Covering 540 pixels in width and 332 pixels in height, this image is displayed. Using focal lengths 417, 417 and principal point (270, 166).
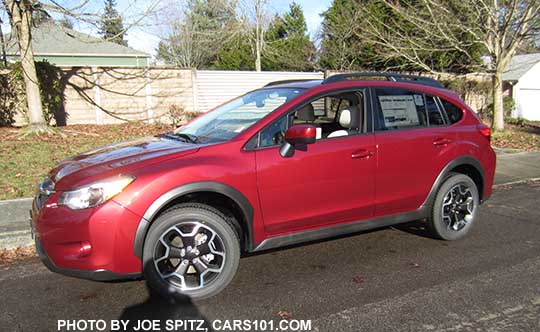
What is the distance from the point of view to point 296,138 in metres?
3.46

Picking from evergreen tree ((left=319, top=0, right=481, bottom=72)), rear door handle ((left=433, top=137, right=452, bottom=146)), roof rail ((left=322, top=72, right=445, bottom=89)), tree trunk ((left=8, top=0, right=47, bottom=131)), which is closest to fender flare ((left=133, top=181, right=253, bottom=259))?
roof rail ((left=322, top=72, right=445, bottom=89))

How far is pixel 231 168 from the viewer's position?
3.36 metres

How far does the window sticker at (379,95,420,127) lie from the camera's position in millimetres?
4207

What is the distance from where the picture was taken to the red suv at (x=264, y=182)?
10.0 ft

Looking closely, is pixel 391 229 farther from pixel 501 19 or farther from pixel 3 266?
pixel 501 19

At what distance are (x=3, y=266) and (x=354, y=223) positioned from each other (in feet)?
11.4

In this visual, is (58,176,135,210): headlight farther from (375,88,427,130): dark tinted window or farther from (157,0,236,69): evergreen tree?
(157,0,236,69): evergreen tree

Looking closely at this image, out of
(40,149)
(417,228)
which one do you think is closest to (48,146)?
(40,149)

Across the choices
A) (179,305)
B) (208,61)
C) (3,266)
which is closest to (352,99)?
(179,305)

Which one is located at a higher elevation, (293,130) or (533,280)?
(293,130)

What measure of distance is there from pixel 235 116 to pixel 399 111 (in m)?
1.68

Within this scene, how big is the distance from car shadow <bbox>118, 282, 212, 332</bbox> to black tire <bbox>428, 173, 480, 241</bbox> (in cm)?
273

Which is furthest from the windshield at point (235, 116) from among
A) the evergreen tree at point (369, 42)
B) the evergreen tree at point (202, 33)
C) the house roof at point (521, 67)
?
the evergreen tree at point (202, 33)

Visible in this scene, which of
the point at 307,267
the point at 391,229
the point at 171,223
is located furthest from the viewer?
the point at 391,229
